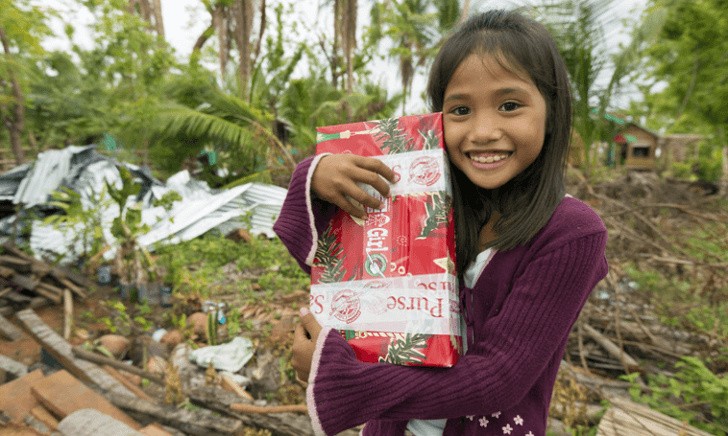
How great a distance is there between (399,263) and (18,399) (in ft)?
7.49

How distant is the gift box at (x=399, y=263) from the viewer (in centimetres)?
72

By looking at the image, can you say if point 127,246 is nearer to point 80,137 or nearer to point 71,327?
point 71,327

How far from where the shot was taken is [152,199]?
19.2 feet

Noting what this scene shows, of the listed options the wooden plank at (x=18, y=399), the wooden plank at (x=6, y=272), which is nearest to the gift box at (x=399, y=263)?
the wooden plank at (x=18, y=399)

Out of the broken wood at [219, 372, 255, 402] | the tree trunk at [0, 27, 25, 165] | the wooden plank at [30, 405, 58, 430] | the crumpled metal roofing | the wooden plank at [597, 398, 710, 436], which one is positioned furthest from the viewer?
the crumpled metal roofing

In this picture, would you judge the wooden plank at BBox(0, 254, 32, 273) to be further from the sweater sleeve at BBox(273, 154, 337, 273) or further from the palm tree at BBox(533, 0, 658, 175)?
the palm tree at BBox(533, 0, 658, 175)

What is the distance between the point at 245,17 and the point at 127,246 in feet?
17.9

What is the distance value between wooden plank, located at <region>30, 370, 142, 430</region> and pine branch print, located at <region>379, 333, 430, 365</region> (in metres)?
1.83

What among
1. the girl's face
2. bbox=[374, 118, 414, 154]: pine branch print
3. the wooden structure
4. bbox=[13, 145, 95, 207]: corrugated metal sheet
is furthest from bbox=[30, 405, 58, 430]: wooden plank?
the wooden structure

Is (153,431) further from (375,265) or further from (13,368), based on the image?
(375,265)

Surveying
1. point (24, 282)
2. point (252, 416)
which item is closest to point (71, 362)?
point (252, 416)

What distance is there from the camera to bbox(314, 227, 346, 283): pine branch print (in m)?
0.80

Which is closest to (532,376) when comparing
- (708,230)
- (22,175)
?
(708,230)

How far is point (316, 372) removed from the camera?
2.27 feet
